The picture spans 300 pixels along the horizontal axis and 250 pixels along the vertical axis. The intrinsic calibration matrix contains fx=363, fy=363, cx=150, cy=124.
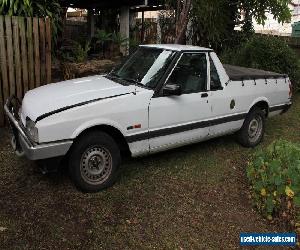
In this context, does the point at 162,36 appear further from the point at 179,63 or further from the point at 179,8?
the point at 179,63

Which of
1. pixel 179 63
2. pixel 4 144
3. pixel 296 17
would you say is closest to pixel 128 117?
pixel 179 63

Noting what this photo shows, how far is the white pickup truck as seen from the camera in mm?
4344

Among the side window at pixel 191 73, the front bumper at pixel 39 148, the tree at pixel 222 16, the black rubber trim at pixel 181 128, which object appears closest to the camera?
the front bumper at pixel 39 148

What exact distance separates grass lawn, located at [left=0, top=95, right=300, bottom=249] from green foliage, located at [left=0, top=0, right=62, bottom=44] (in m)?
3.02

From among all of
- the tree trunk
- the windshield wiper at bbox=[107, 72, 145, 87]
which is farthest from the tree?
the windshield wiper at bbox=[107, 72, 145, 87]

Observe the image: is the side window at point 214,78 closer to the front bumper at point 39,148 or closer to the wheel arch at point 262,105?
the wheel arch at point 262,105

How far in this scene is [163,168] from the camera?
561 cm

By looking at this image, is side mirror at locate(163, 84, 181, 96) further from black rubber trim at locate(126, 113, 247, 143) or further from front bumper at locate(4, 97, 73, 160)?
front bumper at locate(4, 97, 73, 160)

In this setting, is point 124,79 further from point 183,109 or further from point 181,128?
point 181,128

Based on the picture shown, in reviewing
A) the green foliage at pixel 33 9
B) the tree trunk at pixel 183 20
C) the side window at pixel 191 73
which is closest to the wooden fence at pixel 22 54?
the green foliage at pixel 33 9

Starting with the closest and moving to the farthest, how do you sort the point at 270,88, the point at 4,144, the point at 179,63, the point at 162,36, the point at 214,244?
the point at 214,244 < the point at 179,63 < the point at 4,144 < the point at 270,88 < the point at 162,36

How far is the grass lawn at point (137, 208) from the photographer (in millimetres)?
3928

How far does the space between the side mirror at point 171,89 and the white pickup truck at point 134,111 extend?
1 cm

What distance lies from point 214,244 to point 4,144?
391cm
